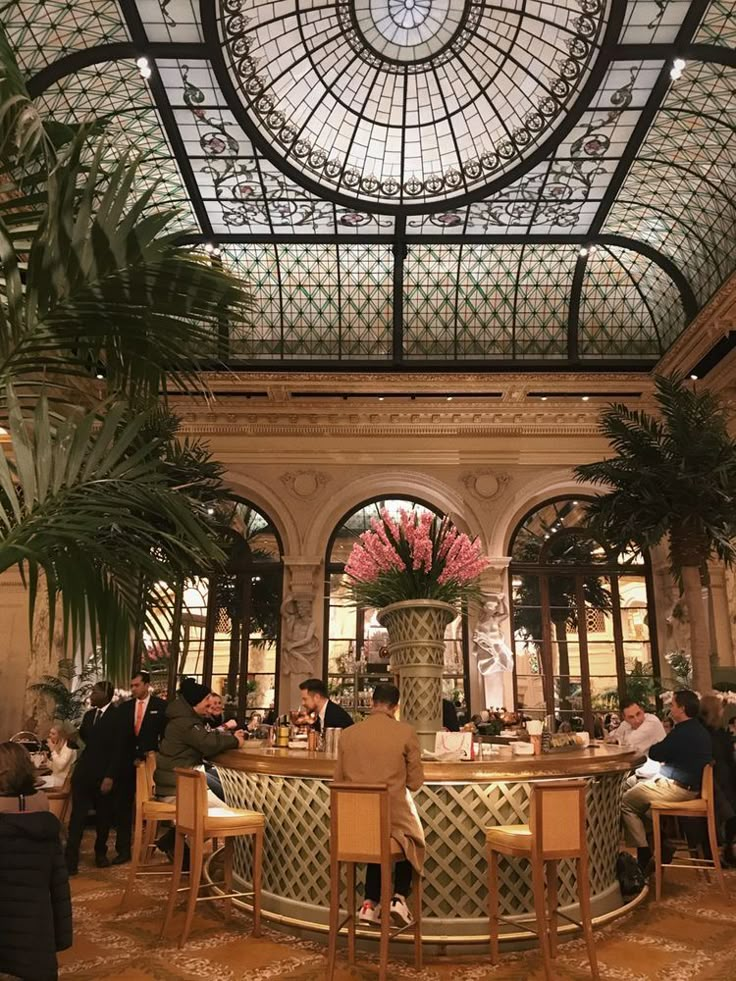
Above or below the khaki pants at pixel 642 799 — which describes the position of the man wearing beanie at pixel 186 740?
above

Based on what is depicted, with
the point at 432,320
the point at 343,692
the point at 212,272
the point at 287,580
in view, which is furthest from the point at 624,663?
the point at 212,272

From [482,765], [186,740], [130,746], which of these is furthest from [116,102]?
[482,765]

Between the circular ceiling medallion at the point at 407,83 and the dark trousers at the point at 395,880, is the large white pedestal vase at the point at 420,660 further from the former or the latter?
the circular ceiling medallion at the point at 407,83

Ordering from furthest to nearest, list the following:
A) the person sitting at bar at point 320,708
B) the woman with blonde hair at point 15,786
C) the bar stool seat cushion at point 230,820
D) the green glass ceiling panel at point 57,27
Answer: the green glass ceiling panel at point 57,27, the person sitting at bar at point 320,708, the bar stool seat cushion at point 230,820, the woman with blonde hair at point 15,786

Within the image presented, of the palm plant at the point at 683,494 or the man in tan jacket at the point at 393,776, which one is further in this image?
the palm plant at the point at 683,494

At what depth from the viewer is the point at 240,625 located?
13.4 meters

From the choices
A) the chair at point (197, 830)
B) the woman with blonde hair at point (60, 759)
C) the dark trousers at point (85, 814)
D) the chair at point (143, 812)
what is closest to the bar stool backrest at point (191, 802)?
the chair at point (197, 830)

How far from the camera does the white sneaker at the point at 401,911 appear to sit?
4.04m

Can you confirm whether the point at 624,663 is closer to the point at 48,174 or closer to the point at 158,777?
the point at 158,777

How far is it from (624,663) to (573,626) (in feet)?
3.41

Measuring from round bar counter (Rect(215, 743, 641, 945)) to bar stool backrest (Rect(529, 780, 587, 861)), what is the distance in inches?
15.9

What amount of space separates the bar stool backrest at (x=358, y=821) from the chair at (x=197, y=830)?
82 cm

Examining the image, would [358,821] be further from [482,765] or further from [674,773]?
[674,773]

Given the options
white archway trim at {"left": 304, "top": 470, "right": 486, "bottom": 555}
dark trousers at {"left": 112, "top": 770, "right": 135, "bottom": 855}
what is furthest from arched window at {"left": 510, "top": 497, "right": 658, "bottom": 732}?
dark trousers at {"left": 112, "top": 770, "right": 135, "bottom": 855}
